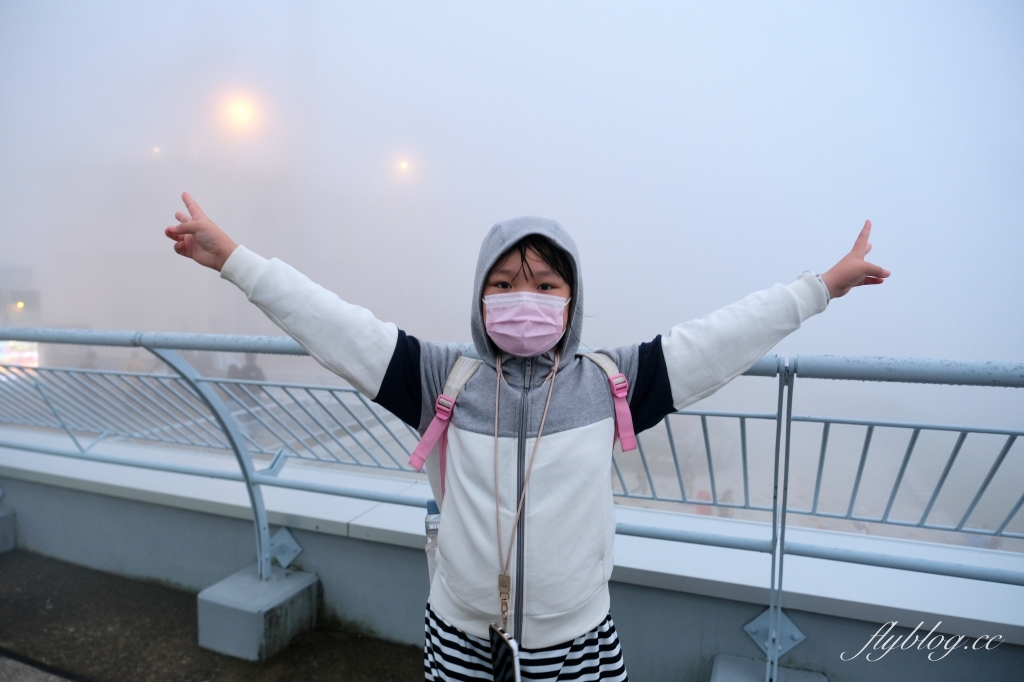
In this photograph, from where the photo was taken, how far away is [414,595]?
233 cm

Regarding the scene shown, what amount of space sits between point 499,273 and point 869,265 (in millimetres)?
701

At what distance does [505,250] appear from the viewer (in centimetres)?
106

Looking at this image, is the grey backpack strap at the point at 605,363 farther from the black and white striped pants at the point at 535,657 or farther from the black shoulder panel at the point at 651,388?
the black and white striped pants at the point at 535,657

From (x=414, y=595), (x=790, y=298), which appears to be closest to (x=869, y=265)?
(x=790, y=298)

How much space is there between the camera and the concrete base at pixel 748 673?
1816 millimetres

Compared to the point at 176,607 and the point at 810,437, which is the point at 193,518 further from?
the point at 810,437

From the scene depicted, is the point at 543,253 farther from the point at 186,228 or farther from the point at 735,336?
the point at 186,228

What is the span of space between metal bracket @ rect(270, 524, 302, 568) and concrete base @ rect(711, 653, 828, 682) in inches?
66.6

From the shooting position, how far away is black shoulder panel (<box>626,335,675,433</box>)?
3.70ft

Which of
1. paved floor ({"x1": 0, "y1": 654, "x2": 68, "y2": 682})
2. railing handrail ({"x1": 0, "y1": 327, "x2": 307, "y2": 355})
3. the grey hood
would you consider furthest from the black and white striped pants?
paved floor ({"x1": 0, "y1": 654, "x2": 68, "y2": 682})

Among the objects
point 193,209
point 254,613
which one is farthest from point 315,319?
point 254,613

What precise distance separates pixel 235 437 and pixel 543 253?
166 centimetres

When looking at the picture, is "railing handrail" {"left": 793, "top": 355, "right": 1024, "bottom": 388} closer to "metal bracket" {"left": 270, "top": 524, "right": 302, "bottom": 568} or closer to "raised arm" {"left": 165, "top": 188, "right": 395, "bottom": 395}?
"raised arm" {"left": 165, "top": 188, "right": 395, "bottom": 395}

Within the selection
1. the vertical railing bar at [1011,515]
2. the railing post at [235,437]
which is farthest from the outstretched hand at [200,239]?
the vertical railing bar at [1011,515]
